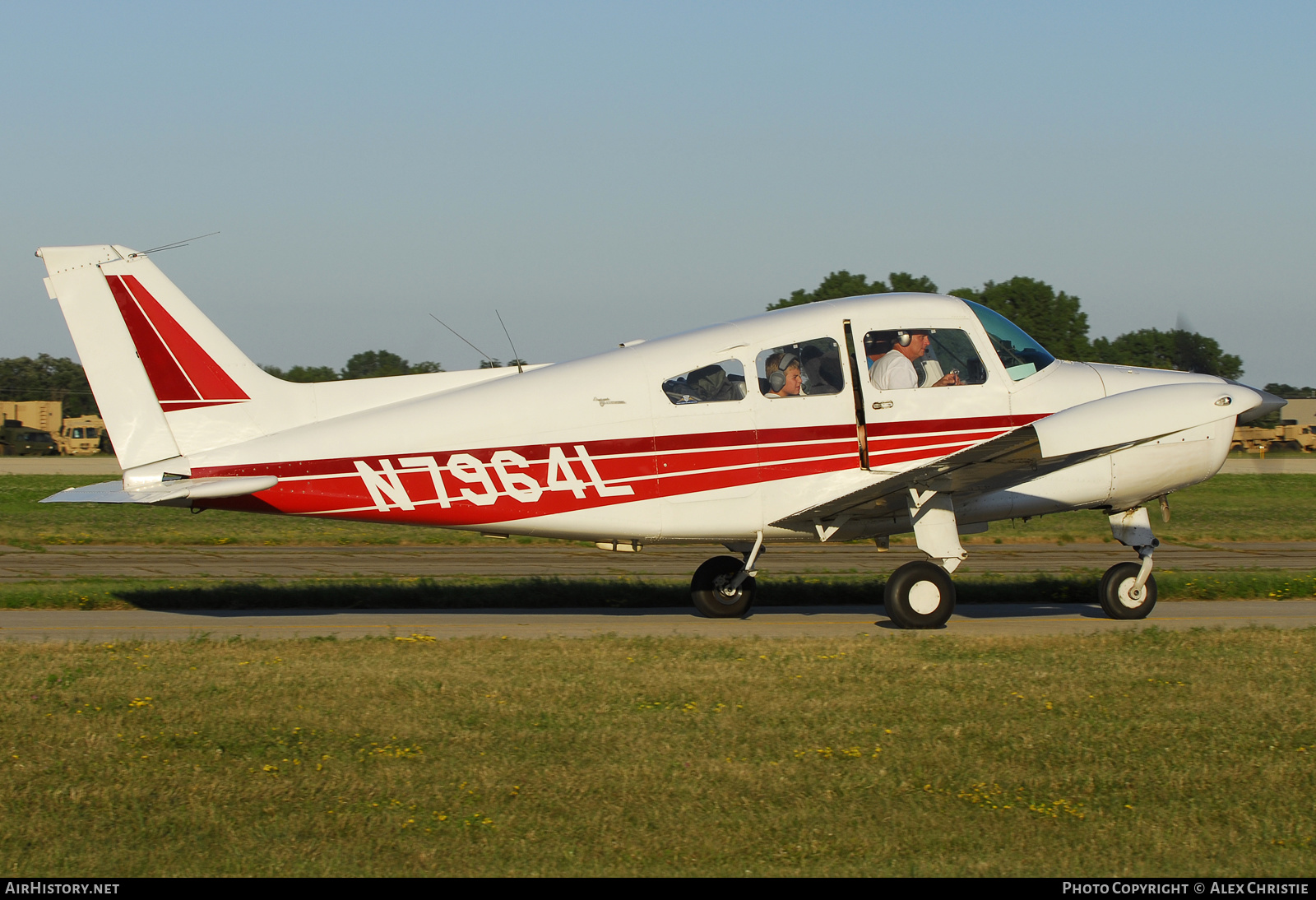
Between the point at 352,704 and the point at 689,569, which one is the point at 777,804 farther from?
the point at 689,569

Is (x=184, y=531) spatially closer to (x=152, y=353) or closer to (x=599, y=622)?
(x=152, y=353)

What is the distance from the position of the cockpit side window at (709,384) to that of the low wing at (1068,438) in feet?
4.45

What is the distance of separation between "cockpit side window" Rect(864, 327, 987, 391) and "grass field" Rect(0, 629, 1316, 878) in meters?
2.71

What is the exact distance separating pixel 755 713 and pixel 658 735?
0.83 metres

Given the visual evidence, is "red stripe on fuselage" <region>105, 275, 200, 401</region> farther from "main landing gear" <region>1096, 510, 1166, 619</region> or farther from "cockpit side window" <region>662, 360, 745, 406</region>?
"main landing gear" <region>1096, 510, 1166, 619</region>

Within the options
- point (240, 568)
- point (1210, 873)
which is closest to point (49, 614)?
point (240, 568)

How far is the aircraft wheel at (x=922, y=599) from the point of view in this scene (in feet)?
35.4

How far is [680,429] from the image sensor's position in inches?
418

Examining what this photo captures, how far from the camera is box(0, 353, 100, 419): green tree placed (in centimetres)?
9106

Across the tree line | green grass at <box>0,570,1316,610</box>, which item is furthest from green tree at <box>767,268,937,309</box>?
green grass at <box>0,570,1316,610</box>

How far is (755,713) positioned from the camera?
7.34m

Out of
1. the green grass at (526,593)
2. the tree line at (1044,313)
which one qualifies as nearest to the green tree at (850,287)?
the tree line at (1044,313)

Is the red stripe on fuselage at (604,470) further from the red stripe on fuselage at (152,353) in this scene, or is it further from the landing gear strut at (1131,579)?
the landing gear strut at (1131,579)

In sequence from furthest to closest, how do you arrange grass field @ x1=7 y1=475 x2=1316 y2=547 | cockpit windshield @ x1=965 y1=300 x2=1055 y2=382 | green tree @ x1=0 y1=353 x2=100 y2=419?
green tree @ x1=0 y1=353 x2=100 y2=419 < grass field @ x1=7 y1=475 x2=1316 y2=547 < cockpit windshield @ x1=965 y1=300 x2=1055 y2=382
